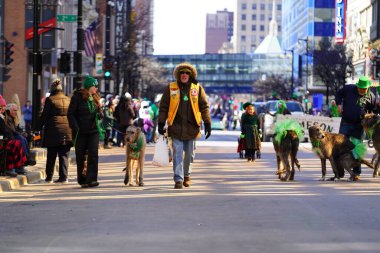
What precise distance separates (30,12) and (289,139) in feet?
103

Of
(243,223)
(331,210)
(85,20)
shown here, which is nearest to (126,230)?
(243,223)

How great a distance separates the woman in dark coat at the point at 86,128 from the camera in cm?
1689

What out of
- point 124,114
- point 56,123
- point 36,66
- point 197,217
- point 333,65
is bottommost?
point 197,217

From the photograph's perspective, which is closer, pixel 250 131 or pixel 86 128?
pixel 86 128

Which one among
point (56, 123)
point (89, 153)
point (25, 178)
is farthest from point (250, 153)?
point (89, 153)

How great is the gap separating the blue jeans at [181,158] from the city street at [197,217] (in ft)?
0.88

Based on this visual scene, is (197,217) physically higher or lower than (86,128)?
lower

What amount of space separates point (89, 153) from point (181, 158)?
6.10 ft

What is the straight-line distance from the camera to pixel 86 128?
16.9 m

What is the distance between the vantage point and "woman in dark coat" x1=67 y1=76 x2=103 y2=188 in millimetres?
16891

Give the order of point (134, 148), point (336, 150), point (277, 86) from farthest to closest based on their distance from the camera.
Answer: point (277, 86), point (336, 150), point (134, 148)

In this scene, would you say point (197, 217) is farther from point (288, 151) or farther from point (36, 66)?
point (36, 66)

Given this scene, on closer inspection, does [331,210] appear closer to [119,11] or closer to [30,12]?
[30,12]

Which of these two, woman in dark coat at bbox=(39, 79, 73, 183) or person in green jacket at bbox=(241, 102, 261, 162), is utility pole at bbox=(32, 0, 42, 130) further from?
woman in dark coat at bbox=(39, 79, 73, 183)
